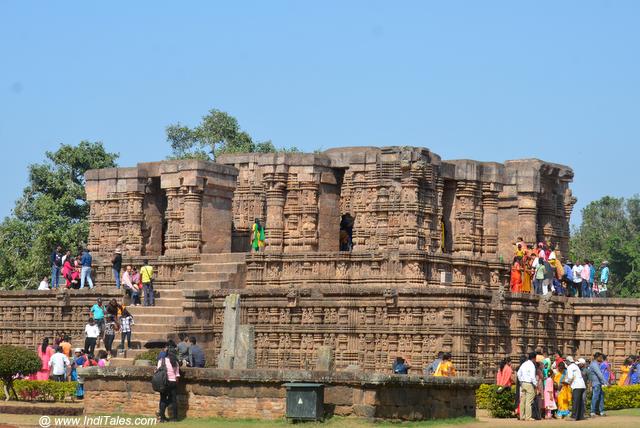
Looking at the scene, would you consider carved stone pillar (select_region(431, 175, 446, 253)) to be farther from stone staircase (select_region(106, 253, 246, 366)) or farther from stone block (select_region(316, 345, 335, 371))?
stone block (select_region(316, 345, 335, 371))

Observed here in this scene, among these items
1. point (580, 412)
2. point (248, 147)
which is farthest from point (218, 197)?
point (248, 147)

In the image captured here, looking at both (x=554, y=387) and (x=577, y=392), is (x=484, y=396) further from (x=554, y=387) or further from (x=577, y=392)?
(x=577, y=392)

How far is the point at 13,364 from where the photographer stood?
1144 inches

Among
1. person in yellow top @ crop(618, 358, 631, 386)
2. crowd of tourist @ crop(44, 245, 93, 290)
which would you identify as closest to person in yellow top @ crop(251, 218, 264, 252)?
crowd of tourist @ crop(44, 245, 93, 290)

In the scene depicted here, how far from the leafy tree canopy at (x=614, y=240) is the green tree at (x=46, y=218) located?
1090 inches

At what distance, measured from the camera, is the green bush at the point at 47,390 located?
28594 millimetres

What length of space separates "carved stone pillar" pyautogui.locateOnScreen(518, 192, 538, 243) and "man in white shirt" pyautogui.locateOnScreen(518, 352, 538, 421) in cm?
1668

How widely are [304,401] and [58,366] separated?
34.2 ft

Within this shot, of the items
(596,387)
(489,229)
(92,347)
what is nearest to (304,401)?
(596,387)

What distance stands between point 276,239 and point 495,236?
660cm

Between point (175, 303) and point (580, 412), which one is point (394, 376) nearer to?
point (580, 412)

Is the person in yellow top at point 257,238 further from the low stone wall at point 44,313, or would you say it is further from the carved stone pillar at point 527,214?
the carved stone pillar at point 527,214

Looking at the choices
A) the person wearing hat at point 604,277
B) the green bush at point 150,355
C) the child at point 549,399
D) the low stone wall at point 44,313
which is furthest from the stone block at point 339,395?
the person wearing hat at point 604,277

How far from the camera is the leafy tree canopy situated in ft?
234
